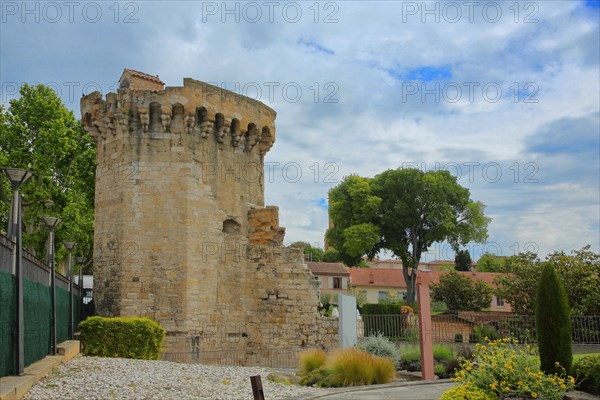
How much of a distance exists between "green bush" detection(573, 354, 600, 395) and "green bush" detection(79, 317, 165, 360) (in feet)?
36.1

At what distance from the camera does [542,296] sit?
10.5m

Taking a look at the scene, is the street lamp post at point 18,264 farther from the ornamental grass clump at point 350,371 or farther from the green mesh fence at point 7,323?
the ornamental grass clump at point 350,371

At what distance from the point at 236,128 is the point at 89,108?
500cm

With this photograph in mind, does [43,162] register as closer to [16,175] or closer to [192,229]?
[192,229]

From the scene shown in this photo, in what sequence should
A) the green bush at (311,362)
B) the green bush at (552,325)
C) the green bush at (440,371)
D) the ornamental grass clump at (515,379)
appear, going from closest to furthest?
the ornamental grass clump at (515,379)
the green bush at (552,325)
the green bush at (311,362)
the green bush at (440,371)

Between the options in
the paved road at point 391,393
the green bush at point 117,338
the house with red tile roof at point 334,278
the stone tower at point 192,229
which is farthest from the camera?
the house with red tile roof at point 334,278

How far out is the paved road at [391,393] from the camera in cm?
1097

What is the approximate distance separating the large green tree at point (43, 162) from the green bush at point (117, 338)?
468 inches

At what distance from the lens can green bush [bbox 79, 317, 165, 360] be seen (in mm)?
16078

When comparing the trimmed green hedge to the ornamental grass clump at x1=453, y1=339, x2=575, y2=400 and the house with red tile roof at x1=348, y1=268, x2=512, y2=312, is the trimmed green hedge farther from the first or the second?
the ornamental grass clump at x1=453, y1=339, x2=575, y2=400

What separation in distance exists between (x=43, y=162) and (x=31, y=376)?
19.9 metres

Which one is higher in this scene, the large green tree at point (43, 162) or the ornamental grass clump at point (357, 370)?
the large green tree at point (43, 162)

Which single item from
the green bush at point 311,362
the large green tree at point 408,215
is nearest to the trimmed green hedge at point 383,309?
the large green tree at point 408,215

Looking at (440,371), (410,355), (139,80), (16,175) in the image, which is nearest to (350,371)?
(440,371)
